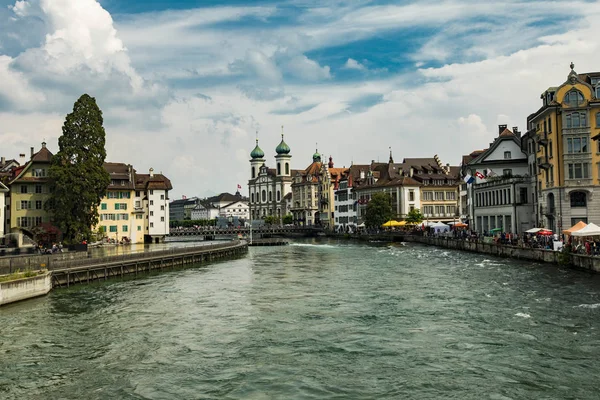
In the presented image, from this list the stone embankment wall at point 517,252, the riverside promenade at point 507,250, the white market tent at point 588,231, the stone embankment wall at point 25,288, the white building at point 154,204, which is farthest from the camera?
the white building at point 154,204

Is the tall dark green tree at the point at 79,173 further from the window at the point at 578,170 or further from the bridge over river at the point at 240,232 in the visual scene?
the bridge over river at the point at 240,232

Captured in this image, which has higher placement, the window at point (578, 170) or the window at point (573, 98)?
the window at point (573, 98)

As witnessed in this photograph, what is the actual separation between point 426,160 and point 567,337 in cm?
11444

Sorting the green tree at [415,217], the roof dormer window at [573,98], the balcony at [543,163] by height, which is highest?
the roof dormer window at [573,98]

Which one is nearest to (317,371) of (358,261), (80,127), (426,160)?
(358,261)

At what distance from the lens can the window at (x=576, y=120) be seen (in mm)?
60375

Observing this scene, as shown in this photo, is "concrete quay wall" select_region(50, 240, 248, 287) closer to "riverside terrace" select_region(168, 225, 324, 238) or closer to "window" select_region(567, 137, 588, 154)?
"window" select_region(567, 137, 588, 154)

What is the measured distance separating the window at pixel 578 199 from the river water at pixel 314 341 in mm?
18541

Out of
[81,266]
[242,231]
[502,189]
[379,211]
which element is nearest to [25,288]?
[81,266]

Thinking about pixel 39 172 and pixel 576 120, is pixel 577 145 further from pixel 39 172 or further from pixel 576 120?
pixel 39 172

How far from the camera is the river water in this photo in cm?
1858

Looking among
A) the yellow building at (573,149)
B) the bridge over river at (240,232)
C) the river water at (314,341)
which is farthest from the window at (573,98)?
the bridge over river at (240,232)

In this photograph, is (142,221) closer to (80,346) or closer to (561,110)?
(561,110)

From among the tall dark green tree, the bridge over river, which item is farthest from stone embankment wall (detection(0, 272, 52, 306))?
the bridge over river
